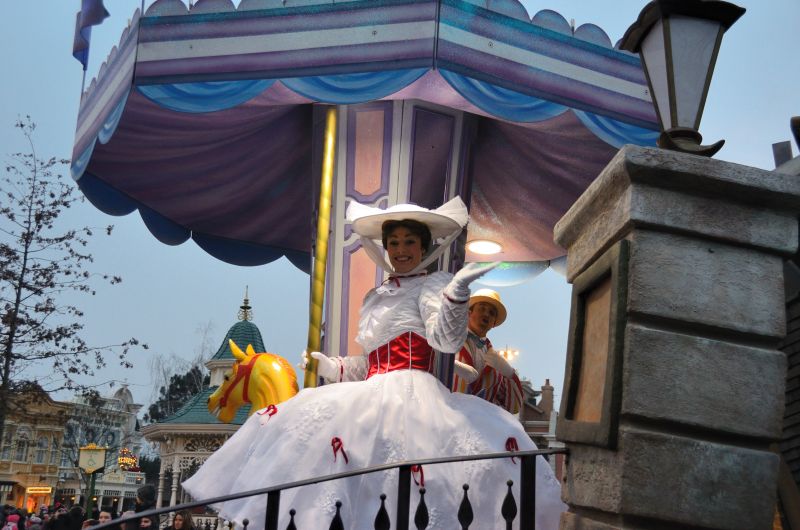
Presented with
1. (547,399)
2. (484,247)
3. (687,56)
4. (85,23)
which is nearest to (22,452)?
(547,399)

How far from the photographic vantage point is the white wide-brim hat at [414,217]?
5.09 metres

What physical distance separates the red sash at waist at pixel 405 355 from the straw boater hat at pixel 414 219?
46cm

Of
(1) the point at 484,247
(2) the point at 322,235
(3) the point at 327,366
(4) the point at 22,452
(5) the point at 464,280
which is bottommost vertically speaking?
(4) the point at 22,452

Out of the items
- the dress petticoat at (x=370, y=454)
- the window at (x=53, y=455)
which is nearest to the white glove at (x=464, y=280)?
the dress petticoat at (x=370, y=454)

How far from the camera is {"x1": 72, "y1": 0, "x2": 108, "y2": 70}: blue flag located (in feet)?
22.6

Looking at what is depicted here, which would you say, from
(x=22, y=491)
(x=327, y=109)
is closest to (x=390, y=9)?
(x=327, y=109)

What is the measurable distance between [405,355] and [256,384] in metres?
1.65

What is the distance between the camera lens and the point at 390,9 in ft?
19.4

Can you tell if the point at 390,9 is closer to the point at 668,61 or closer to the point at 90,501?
the point at 668,61

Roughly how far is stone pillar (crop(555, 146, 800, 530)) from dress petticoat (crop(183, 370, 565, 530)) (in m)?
1.18

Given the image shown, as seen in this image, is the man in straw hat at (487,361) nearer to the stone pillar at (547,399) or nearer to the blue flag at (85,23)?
the blue flag at (85,23)

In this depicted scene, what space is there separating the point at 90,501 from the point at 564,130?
12140mm

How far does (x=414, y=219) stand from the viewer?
5137 millimetres

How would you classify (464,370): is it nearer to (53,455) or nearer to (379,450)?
(379,450)
